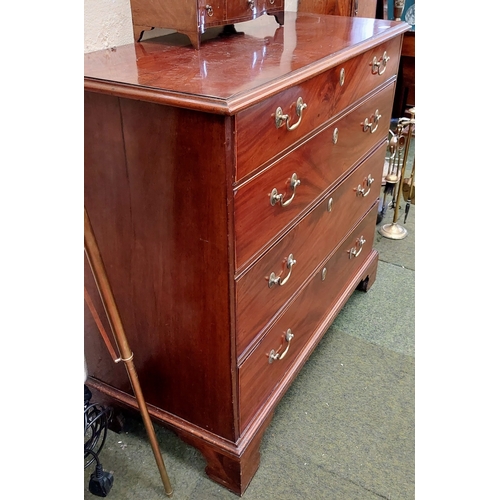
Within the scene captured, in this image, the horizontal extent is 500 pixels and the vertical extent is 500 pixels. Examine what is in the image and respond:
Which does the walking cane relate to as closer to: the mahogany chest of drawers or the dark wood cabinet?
the mahogany chest of drawers

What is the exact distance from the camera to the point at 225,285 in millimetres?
992

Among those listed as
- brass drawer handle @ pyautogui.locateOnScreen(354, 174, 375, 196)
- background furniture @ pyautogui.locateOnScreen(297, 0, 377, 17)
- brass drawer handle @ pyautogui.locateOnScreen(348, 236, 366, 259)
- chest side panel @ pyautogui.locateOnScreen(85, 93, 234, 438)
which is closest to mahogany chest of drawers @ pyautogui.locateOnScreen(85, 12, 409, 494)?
chest side panel @ pyautogui.locateOnScreen(85, 93, 234, 438)

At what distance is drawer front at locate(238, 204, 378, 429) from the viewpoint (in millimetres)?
1203

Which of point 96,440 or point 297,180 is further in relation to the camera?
point 96,440

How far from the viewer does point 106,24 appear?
4.05 ft

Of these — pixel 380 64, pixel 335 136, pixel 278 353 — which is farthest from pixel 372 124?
pixel 278 353

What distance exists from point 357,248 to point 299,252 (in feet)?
1.88

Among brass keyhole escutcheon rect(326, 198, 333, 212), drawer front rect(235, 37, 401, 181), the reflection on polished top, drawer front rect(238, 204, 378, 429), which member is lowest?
drawer front rect(238, 204, 378, 429)

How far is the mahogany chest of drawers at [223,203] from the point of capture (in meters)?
0.90

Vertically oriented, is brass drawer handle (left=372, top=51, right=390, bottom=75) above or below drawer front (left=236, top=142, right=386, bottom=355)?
above

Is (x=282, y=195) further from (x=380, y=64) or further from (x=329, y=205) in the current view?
(x=380, y=64)

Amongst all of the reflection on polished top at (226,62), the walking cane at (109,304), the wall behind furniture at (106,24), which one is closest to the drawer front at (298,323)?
the walking cane at (109,304)

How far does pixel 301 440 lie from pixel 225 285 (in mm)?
660

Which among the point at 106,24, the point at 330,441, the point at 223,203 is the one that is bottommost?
the point at 330,441
